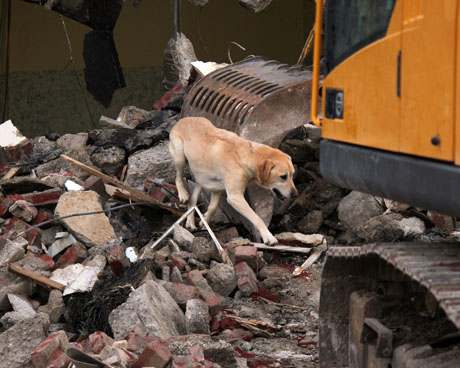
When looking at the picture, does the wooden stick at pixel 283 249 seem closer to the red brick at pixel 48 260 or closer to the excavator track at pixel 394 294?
the red brick at pixel 48 260

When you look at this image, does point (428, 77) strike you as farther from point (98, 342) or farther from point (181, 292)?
point (181, 292)

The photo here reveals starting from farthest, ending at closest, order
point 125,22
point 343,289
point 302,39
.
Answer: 1. point 302,39
2. point 125,22
3. point 343,289

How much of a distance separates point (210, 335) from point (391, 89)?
3925 mm

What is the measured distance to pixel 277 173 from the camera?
35.7 feet

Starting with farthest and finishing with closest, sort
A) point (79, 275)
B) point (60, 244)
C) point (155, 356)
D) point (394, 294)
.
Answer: point (60, 244) → point (79, 275) → point (155, 356) → point (394, 294)

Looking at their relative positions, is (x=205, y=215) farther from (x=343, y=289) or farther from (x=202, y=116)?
(x=343, y=289)

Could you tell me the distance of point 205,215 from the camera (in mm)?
11453

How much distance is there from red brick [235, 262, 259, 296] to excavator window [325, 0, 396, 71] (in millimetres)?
4184

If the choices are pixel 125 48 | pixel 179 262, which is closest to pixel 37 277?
pixel 179 262

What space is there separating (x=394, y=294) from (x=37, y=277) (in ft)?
15.9

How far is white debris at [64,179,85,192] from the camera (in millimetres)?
11740

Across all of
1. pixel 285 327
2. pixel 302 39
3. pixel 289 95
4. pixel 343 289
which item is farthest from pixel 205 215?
pixel 302 39

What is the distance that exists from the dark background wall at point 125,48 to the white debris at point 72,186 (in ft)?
18.2

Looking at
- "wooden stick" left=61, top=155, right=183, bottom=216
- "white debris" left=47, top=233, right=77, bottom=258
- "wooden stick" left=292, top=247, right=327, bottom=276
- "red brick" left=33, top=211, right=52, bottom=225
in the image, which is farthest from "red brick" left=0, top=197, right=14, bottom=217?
"wooden stick" left=292, top=247, right=327, bottom=276
